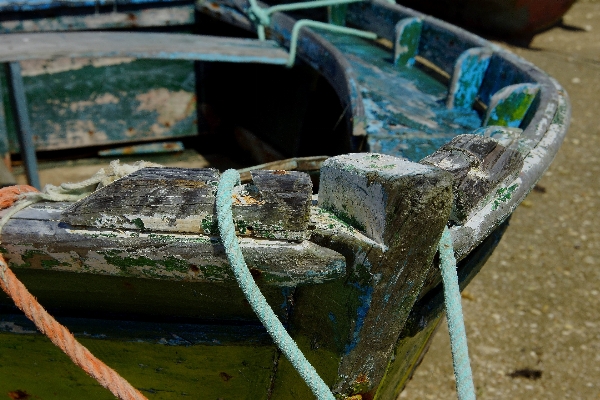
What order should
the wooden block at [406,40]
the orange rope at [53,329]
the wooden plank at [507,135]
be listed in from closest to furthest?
the orange rope at [53,329] → the wooden plank at [507,135] → the wooden block at [406,40]

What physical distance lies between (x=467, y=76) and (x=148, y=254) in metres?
1.75

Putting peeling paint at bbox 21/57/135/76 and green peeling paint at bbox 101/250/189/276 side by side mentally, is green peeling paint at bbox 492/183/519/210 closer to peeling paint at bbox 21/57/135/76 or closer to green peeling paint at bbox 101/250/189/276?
green peeling paint at bbox 101/250/189/276

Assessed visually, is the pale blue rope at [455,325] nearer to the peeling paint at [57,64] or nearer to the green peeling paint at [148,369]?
the green peeling paint at [148,369]

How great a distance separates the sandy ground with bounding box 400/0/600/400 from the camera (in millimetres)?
2553

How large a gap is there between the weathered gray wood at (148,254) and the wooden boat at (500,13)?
626cm

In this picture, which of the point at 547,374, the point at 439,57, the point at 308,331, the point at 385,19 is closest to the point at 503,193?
the point at 308,331

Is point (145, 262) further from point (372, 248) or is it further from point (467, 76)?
point (467, 76)

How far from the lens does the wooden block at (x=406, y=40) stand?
106 inches

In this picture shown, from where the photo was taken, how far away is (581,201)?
405cm

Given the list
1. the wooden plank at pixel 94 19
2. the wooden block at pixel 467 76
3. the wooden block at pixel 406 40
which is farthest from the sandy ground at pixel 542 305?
the wooden plank at pixel 94 19

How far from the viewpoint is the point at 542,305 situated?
303cm

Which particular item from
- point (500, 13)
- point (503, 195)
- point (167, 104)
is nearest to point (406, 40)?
point (167, 104)

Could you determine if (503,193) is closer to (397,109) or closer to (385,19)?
(397,109)

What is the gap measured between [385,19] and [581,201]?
6.96ft
